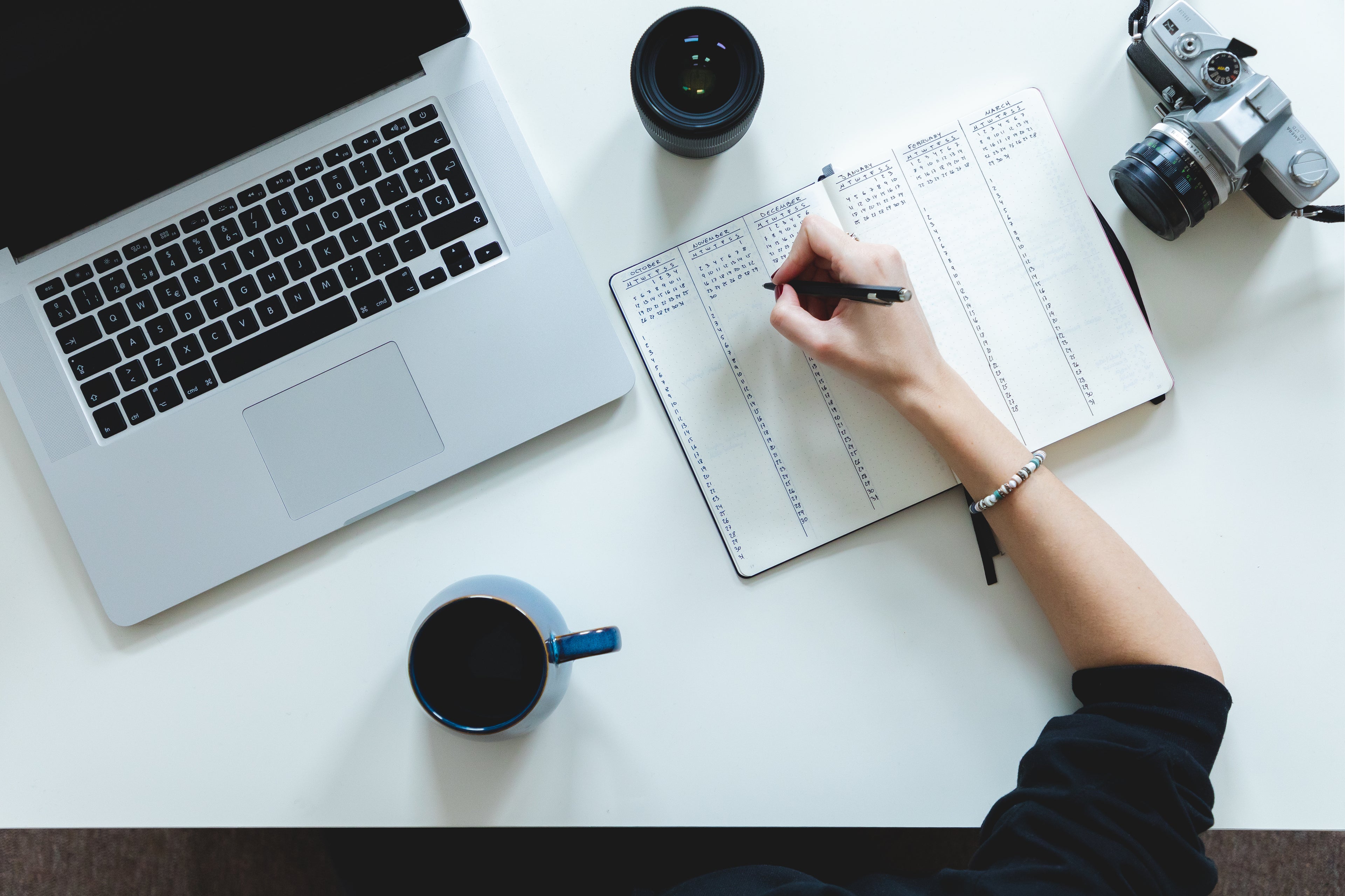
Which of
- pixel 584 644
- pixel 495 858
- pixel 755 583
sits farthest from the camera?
pixel 495 858

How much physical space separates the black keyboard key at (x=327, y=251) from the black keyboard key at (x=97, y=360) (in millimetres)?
209

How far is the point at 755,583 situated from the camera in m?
0.79

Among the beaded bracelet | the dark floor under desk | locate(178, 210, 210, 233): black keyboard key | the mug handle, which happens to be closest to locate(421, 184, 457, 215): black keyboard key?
locate(178, 210, 210, 233): black keyboard key

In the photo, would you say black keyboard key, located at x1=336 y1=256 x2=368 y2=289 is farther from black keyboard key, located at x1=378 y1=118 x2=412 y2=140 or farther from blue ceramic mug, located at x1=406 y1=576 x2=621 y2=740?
blue ceramic mug, located at x1=406 y1=576 x2=621 y2=740

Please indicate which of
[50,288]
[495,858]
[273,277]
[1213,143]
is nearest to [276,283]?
[273,277]

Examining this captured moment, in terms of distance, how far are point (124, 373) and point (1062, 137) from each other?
0.96m

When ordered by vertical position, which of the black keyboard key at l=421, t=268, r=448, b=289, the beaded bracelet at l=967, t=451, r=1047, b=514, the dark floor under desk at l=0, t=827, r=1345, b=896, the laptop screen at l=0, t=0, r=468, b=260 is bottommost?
the dark floor under desk at l=0, t=827, r=1345, b=896

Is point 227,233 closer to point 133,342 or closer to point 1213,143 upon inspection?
point 133,342

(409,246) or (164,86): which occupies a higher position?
(164,86)

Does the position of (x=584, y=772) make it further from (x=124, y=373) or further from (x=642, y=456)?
(x=124, y=373)

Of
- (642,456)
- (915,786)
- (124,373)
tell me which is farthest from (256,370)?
(915,786)

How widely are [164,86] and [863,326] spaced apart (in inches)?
26.8

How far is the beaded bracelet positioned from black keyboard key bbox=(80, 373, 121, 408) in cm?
83

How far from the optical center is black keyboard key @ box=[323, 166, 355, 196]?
764 millimetres
